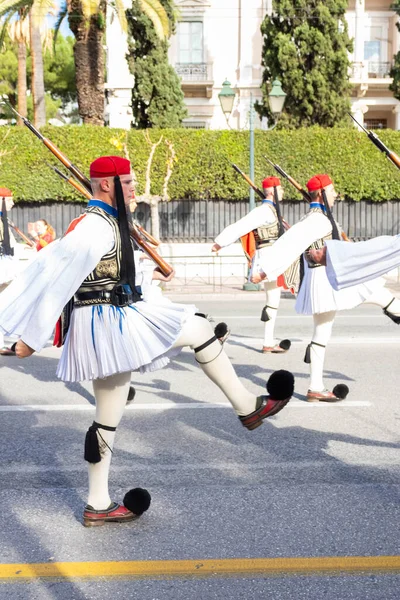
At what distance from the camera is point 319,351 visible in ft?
24.2

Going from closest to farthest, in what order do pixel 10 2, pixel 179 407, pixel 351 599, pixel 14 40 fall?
pixel 351 599
pixel 179 407
pixel 10 2
pixel 14 40

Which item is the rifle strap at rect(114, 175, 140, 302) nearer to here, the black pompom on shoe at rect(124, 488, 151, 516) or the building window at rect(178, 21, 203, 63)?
the black pompom on shoe at rect(124, 488, 151, 516)

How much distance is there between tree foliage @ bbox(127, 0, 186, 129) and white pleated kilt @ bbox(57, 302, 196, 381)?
1057 inches

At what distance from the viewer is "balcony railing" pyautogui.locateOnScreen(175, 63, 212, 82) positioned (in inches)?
1502

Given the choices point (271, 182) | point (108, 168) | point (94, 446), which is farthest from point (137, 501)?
point (271, 182)

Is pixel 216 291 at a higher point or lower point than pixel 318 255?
lower

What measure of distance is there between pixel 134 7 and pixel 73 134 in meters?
7.27

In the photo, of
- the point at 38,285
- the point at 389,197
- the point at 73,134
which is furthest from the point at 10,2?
the point at 38,285

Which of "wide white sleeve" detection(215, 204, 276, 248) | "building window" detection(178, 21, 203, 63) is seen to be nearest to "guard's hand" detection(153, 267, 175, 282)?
"wide white sleeve" detection(215, 204, 276, 248)

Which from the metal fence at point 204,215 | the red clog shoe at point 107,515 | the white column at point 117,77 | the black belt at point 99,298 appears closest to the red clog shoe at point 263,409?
the red clog shoe at point 107,515

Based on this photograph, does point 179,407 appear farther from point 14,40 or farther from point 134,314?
point 14,40

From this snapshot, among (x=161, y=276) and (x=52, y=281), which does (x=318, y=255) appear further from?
(x=52, y=281)

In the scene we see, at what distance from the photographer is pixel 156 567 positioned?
12.8 ft

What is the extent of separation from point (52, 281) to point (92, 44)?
2123 centimetres
